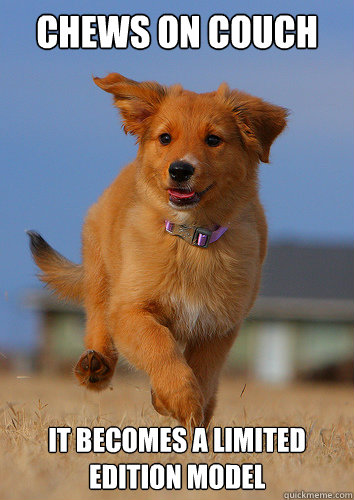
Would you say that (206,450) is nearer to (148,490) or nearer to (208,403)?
(148,490)

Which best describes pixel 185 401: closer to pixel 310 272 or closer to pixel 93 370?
pixel 93 370

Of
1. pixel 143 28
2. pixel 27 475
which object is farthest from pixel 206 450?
pixel 143 28

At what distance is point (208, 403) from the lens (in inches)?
201

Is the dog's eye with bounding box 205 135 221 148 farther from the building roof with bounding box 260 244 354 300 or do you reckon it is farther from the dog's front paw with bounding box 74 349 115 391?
the building roof with bounding box 260 244 354 300

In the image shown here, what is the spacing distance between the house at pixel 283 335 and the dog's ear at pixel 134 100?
16.3 m

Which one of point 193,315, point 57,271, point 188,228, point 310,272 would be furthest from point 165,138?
point 310,272

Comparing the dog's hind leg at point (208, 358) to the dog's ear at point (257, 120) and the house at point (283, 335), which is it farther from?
the house at point (283, 335)

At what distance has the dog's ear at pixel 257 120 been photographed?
4805mm

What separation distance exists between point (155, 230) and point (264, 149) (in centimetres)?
78

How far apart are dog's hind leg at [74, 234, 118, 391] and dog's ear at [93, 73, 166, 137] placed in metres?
1.04

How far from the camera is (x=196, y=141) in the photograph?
4555 millimetres

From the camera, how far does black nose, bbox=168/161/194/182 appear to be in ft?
14.1

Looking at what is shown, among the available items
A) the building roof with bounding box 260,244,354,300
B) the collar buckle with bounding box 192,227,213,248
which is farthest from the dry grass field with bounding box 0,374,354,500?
the building roof with bounding box 260,244,354,300

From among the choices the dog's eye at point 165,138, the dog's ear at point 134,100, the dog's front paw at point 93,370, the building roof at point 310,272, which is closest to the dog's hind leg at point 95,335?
the dog's front paw at point 93,370
